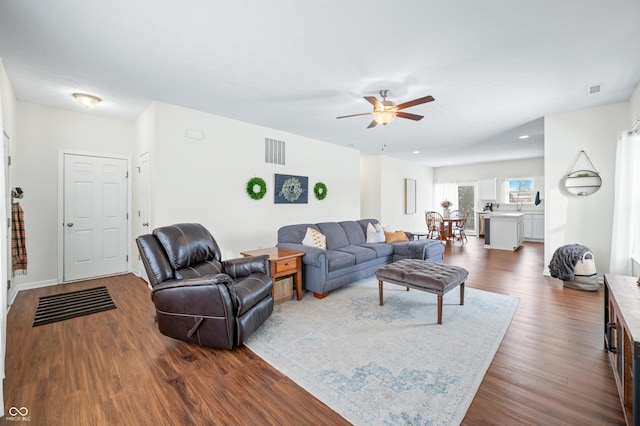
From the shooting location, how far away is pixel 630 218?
140 inches

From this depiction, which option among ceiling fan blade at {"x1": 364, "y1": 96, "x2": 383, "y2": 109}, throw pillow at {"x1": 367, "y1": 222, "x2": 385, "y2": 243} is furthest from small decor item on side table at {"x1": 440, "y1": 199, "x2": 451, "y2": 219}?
ceiling fan blade at {"x1": 364, "y1": 96, "x2": 383, "y2": 109}

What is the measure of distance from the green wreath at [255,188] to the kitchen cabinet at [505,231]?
6.14 meters

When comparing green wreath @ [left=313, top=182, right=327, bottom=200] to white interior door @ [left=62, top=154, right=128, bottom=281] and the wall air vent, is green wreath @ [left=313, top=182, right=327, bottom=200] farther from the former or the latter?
white interior door @ [left=62, top=154, right=128, bottom=281]

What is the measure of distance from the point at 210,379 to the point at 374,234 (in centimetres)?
379

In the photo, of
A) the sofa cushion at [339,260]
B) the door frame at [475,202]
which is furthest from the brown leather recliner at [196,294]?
the door frame at [475,202]

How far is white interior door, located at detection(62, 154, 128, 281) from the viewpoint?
4383 millimetres

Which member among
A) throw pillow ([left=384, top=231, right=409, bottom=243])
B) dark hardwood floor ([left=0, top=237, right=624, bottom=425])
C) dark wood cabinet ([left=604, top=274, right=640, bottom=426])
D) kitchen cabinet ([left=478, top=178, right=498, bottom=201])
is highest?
kitchen cabinet ([left=478, top=178, right=498, bottom=201])

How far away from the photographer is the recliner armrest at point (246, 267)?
3027 mm

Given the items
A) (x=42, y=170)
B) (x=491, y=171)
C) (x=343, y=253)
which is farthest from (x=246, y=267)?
(x=491, y=171)

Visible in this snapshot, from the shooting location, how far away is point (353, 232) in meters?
5.18

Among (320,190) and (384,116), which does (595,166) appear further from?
(320,190)

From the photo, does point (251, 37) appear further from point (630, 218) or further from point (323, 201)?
point (630, 218)

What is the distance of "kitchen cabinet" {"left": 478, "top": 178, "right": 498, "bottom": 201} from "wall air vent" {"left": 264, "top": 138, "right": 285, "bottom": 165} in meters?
7.61

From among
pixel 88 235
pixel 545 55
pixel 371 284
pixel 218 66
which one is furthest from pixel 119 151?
pixel 545 55
